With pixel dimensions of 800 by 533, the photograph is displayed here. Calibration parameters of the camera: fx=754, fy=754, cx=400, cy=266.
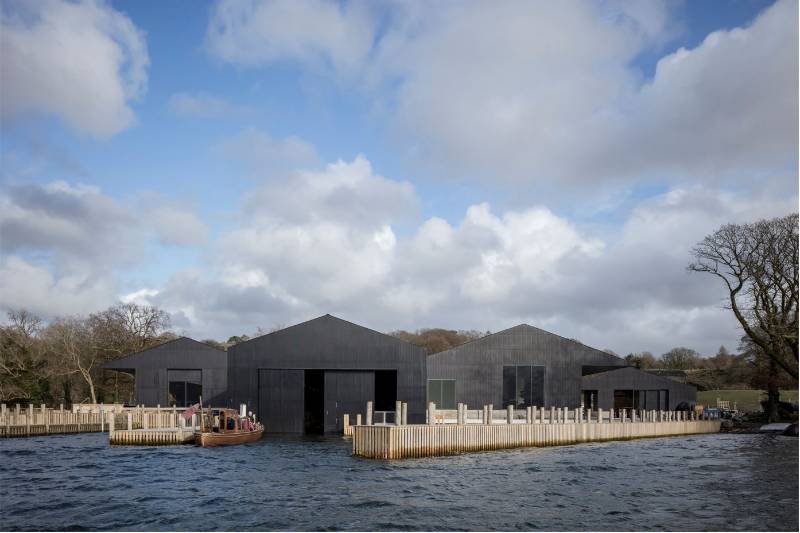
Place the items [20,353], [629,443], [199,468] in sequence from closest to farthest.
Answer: [199,468], [629,443], [20,353]

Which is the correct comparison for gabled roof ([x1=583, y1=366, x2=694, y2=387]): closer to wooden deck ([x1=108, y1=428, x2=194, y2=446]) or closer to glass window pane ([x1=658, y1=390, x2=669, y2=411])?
glass window pane ([x1=658, y1=390, x2=669, y2=411])

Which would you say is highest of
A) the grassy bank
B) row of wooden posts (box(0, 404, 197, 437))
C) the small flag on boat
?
the small flag on boat

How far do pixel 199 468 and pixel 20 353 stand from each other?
138ft

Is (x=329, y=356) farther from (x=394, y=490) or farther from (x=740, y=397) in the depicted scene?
(x=740, y=397)

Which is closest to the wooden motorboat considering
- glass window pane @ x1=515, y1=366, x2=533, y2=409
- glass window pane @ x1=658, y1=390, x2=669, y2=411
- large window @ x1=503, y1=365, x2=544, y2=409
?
large window @ x1=503, y1=365, x2=544, y2=409

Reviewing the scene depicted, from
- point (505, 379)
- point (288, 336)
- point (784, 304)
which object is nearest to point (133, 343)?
point (288, 336)

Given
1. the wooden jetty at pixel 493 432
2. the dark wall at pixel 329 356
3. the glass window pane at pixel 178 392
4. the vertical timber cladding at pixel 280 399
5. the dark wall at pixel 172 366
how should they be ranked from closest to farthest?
the wooden jetty at pixel 493 432 → the dark wall at pixel 329 356 → the vertical timber cladding at pixel 280 399 → the dark wall at pixel 172 366 → the glass window pane at pixel 178 392

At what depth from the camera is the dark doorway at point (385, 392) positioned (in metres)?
55.9

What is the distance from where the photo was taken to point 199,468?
1361 inches

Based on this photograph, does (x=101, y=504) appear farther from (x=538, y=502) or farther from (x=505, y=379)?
(x=505, y=379)

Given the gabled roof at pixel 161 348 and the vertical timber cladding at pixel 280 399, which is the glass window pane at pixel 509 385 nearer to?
the vertical timber cladding at pixel 280 399

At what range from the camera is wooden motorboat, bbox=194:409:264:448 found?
43562mm

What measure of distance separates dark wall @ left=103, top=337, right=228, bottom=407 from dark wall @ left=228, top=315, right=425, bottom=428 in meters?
3.10

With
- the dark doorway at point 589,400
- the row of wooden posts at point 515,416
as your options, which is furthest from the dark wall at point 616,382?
the dark doorway at point 589,400
